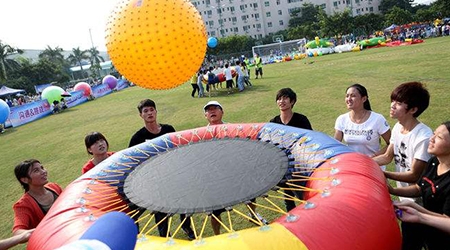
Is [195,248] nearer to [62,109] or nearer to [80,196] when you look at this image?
[80,196]

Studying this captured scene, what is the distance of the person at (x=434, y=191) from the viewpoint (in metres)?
1.98

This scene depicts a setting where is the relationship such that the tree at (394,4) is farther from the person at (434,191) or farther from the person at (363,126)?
the person at (434,191)

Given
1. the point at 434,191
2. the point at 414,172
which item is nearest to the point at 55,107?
the point at 414,172

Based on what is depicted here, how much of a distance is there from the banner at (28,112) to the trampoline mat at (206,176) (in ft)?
59.0

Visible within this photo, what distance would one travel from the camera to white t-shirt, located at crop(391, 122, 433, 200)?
2.35m

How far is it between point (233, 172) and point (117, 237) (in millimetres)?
1566

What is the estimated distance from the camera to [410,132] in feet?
8.19

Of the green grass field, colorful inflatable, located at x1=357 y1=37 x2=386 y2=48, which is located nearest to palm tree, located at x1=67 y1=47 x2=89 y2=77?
colorful inflatable, located at x1=357 y1=37 x2=386 y2=48

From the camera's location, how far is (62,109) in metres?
20.5

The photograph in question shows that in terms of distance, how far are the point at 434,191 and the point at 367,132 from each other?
1061mm

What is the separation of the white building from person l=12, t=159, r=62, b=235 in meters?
63.8

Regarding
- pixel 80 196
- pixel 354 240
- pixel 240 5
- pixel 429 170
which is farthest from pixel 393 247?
pixel 240 5

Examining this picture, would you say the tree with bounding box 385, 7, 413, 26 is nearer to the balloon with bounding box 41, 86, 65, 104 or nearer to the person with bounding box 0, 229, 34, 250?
the balloon with bounding box 41, 86, 65, 104

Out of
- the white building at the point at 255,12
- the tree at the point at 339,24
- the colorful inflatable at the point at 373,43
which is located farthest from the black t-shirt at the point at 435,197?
the white building at the point at 255,12
